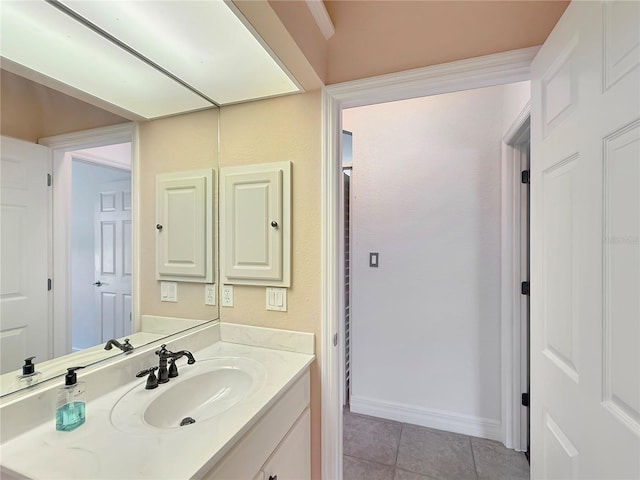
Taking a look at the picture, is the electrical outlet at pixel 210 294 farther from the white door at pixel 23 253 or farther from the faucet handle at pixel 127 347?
the white door at pixel 23 253

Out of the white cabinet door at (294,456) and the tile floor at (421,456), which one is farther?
the tile floor at (421,456)

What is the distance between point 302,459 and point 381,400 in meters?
1.19

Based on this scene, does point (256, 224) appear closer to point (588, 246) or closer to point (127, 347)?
point (127, 347)

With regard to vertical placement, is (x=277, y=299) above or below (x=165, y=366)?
above

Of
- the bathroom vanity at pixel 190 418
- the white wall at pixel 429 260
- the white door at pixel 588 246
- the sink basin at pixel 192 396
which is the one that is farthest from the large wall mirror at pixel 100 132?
the white wall at pixel 429 260

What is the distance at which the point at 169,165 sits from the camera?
136cm

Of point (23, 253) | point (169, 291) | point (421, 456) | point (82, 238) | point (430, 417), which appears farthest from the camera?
point (430, 417)

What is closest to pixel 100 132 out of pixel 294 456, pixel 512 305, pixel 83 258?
pixel 83 258

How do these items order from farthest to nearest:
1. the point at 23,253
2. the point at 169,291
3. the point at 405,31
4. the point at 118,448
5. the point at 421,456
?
the point at 421,456
the point at 169,291
the point at 405,31
the point at 23,253
the point at 118,448

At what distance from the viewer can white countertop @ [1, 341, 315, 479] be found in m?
0.61

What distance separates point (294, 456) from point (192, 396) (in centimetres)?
48

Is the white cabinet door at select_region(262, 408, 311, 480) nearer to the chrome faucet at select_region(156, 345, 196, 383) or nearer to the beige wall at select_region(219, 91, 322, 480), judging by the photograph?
the beige wall at select_region(219, 91, 322, 480)

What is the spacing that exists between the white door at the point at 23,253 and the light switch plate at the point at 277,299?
80 centimetres

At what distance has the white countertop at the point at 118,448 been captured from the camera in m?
0.61
